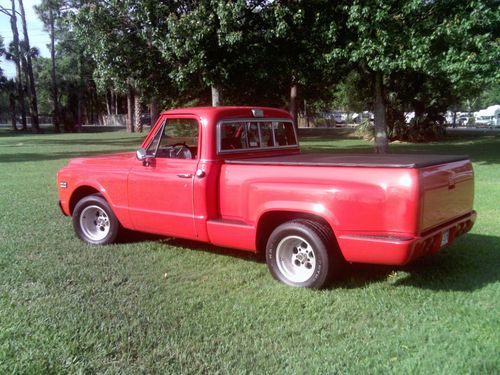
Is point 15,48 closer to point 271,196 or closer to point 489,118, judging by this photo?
point 489,118

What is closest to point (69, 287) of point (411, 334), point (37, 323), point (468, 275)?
point (37, 323)

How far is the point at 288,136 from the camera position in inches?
270

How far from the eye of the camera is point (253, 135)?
6.27 m

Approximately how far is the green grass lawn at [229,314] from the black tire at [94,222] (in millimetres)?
237

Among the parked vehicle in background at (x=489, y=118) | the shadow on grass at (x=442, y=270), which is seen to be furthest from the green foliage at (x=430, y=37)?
the parked vehicle in background at (x=489, y=118)

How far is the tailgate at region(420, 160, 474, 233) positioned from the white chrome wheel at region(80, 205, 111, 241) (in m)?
Result: 4.18

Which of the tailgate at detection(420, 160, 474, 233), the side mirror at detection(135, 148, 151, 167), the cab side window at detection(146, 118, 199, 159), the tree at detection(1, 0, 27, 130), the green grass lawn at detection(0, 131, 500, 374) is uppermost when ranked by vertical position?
the tree at detection(1, 0, 27, 130)

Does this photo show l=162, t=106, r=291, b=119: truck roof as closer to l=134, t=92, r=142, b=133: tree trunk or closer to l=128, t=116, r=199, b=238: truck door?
l=128, t=116, r=199, b=238: truck door

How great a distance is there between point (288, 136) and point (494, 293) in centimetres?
320

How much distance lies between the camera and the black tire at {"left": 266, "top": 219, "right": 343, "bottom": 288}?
4805 millimetres

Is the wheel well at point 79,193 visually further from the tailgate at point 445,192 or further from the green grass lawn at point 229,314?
the tailgate at point 445,192

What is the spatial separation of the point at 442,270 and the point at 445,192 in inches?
44.2

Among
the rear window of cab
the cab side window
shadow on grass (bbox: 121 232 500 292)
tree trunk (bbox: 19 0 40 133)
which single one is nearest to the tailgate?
shadow on grass (bbox: 121 232 500 292)

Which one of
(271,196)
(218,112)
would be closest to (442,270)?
(271,196)
